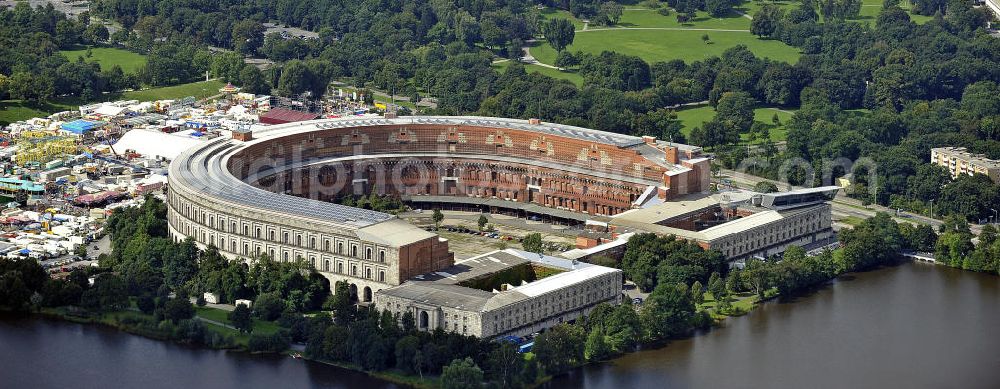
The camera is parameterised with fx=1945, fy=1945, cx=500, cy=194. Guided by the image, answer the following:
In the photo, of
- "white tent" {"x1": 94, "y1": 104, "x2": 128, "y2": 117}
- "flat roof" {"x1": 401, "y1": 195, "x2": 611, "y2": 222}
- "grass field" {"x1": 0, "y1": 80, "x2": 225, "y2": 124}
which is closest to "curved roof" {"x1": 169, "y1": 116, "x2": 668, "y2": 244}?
"flat roof" {"x1": 401, "y1": 195, "x2": 611, "y2": 222}

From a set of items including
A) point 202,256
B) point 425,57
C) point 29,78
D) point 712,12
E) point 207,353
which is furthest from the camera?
point 712,12

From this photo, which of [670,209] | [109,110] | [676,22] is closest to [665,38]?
[676,22]

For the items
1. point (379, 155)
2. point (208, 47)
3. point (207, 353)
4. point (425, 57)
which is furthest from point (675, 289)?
point (208, 47)

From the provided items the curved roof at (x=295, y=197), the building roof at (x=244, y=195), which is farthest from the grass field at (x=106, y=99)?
the building roof at (x=244, y=195)

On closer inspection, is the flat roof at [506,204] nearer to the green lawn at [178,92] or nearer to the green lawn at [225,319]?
the green lawn at [225,319]

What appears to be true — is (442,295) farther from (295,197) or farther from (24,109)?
(24,109)

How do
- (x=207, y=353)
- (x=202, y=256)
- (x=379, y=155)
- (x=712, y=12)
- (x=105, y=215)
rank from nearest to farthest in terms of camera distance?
(x=207, y=353)
(x=202, y=256)
(x=105, y=215)
(x=379, y=155)
(x=712, y=12)

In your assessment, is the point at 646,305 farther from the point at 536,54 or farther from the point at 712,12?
the point at 712,12
